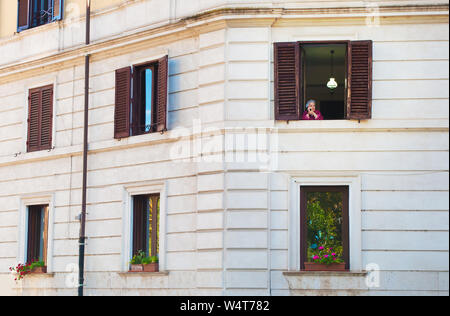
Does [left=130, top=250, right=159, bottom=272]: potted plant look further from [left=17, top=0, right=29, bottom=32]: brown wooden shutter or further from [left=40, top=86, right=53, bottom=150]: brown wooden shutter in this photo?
[left=17, top=0, right=29, bottom=32]: brown wooden shutter

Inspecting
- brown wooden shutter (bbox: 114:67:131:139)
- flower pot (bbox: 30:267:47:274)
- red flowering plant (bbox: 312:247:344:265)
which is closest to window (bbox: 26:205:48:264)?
flower pot (bbox: 30:267:47:274)

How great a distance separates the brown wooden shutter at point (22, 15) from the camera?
1080 inches

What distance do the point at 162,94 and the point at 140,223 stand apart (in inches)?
125

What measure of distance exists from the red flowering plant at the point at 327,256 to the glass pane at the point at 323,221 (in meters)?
0.16

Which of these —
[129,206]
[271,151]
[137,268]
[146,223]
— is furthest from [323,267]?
[129,206]

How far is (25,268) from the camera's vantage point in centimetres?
2580

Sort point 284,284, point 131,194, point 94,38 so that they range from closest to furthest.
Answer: point 284,284
point 131,194
point 94,38

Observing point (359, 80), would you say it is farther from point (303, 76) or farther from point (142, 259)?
point (142, 259)

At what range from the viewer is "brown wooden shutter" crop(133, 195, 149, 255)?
23578mm

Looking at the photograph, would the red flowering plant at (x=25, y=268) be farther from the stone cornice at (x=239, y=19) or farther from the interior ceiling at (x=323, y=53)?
the interior ceiling at (x=323, y=53)

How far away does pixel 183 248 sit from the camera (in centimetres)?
2231

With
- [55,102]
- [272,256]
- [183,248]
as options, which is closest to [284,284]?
[272,256]

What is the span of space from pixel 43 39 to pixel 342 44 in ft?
29.6

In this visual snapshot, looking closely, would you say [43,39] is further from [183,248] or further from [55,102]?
[183,248]
